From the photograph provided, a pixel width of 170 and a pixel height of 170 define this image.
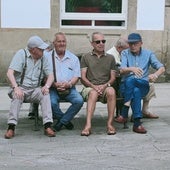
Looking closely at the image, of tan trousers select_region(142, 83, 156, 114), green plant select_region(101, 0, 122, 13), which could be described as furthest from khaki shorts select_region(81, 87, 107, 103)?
green plant select_region(101, 0, 122, 13)

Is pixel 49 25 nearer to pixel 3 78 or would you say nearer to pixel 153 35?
pixel 3 78

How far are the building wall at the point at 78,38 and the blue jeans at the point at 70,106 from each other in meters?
4.31

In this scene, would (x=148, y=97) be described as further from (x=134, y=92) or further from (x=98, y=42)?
(x=98, y=42)

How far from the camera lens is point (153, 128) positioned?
7770 mm

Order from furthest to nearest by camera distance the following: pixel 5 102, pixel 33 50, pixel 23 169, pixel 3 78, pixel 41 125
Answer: pixel 3 78 < pixel 5 102 < pixel 41 125 < pixel 33 50 < pixel 23 169

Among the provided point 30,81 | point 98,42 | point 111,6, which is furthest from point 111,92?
point 111,6

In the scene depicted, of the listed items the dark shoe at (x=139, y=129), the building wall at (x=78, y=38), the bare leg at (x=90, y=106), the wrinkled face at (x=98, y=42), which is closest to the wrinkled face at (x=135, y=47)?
the wrinkled face at (x=98, y=42)

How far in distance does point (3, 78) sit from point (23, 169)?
19.8 ft

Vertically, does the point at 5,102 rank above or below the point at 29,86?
below

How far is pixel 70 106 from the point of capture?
7.49 m

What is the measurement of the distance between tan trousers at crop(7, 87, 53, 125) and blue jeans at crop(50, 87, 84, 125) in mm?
205

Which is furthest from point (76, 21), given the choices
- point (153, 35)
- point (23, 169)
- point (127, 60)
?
point (23, 169)

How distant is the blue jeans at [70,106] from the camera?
743 cm

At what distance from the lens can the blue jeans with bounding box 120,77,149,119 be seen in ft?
24.5
